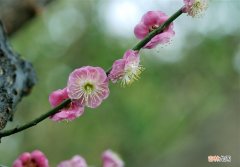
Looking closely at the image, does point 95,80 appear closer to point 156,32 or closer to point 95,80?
point 95,80

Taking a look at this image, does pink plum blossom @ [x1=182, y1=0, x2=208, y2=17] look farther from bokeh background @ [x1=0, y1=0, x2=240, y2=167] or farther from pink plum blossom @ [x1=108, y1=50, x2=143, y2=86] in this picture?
bokeh background @ [x1=0, y1=0, x2=240, y2=167]

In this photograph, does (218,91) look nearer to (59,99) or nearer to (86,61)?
(86,61)

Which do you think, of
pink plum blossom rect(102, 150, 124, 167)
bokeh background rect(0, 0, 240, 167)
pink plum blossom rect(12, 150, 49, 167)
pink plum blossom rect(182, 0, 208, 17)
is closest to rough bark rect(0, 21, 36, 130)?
pink plum blossom rect(12, 150, 49, 167)

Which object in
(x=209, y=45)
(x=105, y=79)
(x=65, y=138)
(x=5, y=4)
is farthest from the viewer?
(x=65, y=138)

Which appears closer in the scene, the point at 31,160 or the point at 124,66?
the point at 124,66

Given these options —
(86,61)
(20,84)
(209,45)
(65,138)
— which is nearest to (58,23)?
(86,61)

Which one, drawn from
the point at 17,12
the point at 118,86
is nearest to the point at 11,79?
the point at 17,12

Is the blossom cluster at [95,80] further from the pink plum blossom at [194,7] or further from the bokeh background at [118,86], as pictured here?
the bokeh background at [118,86]
